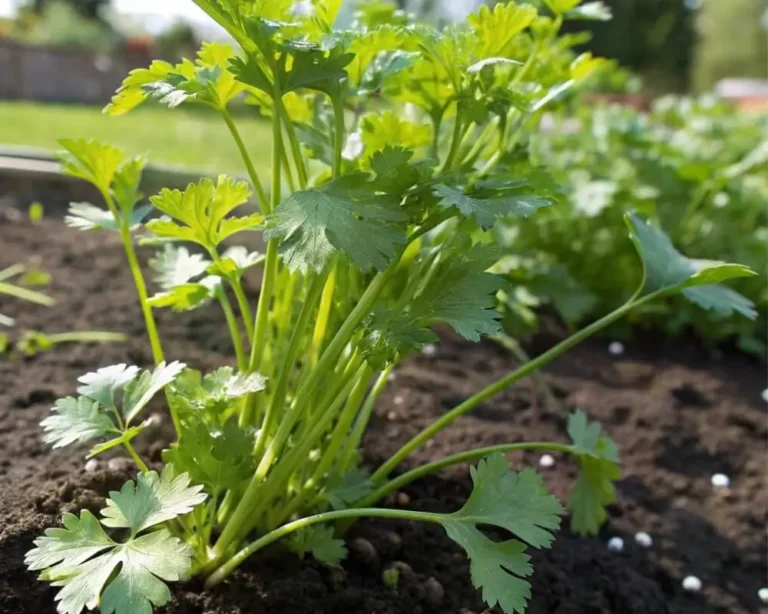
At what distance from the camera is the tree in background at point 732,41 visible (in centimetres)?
2073

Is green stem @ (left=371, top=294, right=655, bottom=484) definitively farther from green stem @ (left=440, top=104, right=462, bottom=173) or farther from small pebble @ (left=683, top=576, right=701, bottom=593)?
small pebble @ (left=683, top=576, right=701, bottom=593)

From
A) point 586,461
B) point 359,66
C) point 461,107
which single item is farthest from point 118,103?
point 586,461

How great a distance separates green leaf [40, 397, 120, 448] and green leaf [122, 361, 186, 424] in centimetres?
3

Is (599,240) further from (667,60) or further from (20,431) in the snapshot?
(667,60)

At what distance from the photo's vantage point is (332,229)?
78cm

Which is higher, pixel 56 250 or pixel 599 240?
pixel 56 250

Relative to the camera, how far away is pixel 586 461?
1.15 meters

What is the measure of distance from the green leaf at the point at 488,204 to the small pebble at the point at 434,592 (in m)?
0.52

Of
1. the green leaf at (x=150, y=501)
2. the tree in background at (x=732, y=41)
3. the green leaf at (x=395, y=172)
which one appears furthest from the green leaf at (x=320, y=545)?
the tree in background at (x=732, y=41)

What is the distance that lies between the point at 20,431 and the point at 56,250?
1102 mm

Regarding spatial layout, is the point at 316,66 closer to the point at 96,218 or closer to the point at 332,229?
the point at 332,229

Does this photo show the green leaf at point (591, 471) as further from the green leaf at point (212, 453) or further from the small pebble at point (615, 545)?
the green leaf at point (212, 453)

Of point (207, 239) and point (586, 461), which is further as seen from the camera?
point (586, 461)

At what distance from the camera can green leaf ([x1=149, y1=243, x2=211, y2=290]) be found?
1099mm
